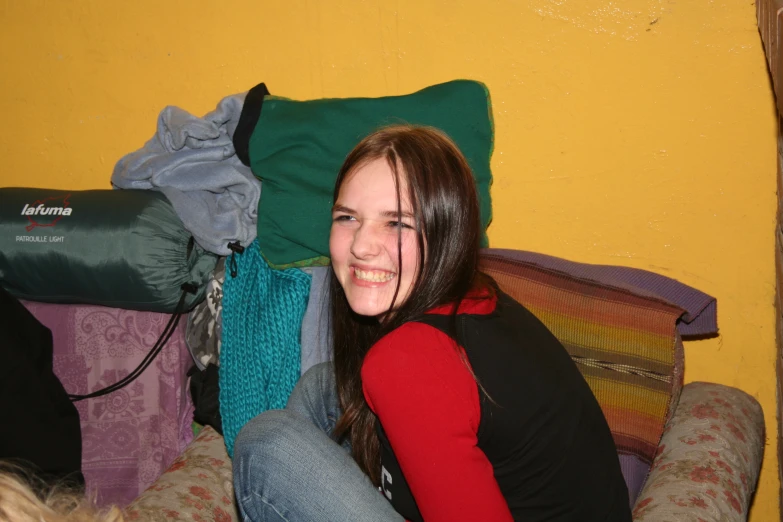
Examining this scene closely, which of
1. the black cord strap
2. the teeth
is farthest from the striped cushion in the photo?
the black cord strap

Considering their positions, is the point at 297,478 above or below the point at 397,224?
below

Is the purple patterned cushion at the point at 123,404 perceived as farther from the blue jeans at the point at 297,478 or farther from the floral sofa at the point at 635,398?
the blue jeans at the point at 297,478

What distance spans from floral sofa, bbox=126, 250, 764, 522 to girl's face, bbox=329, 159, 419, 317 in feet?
1.22

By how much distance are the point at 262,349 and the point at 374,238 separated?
0.53 m

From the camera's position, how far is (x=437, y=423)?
934mm

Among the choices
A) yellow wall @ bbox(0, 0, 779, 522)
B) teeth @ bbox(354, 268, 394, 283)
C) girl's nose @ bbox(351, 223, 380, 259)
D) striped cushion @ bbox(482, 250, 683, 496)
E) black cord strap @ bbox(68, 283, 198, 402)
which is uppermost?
yellow wall @ bbox(0, 0, 779, 522)

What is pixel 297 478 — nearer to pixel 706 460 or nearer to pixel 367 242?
pixel 367 242

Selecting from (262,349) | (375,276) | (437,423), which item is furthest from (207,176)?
(437,423)

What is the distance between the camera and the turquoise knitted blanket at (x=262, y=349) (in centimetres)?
152

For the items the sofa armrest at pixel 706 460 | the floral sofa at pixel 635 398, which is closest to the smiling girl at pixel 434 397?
the sofa armrest at pixel 706 460

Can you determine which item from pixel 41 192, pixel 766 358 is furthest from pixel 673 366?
pixel 41 192

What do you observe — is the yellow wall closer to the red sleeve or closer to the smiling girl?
the smiling girl

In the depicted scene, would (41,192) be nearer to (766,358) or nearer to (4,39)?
(4,39)

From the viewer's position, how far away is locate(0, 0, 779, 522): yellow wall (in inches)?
60.7
